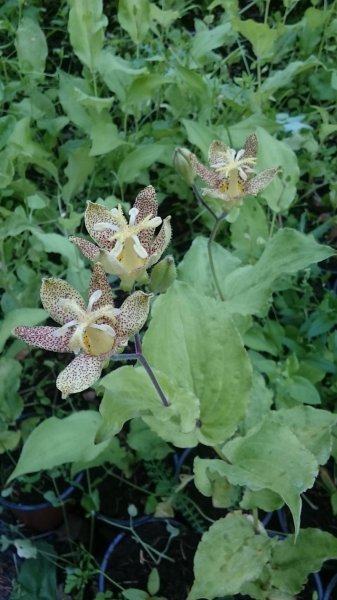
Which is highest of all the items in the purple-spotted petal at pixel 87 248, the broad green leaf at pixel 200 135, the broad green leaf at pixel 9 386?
the purple-spotted petal at pixel 87 248

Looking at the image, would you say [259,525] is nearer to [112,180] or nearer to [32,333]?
[32,333]

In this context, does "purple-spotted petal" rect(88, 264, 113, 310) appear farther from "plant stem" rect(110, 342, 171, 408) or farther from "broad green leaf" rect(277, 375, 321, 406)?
"broad green leaf" rect(277, 375, 321, 406)

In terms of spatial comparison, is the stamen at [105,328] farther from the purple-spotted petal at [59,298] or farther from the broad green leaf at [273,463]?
the broad green leaf at [273,463]

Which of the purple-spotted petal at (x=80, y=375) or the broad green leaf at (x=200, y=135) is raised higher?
the purple-spotted petal at (x=80, y=375)

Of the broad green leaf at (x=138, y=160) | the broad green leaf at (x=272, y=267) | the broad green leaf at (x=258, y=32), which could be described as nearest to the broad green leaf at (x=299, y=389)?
the broad green leaf at (x=272, y=267)

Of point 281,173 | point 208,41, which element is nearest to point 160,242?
point 281,173

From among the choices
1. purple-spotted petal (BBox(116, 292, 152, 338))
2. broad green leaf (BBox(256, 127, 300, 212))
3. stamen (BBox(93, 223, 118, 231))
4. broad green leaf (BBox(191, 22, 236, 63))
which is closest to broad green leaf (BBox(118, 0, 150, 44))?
broad green leaf (BBox(191, 22, 236, 63))

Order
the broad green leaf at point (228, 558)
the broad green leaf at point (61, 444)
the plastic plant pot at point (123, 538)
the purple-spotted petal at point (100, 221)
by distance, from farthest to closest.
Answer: the plastic plant pot at point (123, 538) < the broad green leaf at point (61, 444) < the broad green leaf at point (228, 558) < the purple-spotted petal at point (100, 221)

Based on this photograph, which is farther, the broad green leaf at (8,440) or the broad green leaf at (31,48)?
the broad green leaf at (31,48)
